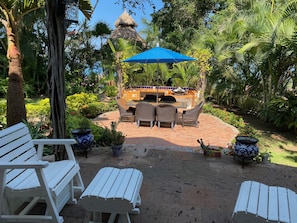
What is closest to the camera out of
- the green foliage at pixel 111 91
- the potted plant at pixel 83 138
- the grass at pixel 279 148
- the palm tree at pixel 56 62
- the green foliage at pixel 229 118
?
the palm tree at pixel 56 62

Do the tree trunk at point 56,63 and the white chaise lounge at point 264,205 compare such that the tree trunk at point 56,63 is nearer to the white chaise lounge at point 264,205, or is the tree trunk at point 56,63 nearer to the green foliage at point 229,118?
the white chaise lounge at point 264,205

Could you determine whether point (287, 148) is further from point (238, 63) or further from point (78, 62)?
point (78, 62)

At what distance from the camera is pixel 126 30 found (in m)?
17.1

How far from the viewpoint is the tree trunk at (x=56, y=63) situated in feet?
10.2

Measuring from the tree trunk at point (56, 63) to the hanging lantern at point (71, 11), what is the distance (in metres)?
0.05

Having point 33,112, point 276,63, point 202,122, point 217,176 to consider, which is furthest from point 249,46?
point 33,112

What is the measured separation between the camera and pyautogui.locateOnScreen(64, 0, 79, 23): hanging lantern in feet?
10.3

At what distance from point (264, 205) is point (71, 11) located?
310 centimetres

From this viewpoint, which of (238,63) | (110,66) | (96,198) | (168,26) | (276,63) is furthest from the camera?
(168,26)

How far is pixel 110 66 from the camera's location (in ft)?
46.3

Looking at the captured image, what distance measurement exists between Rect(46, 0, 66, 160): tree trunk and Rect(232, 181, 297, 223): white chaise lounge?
8.15ft

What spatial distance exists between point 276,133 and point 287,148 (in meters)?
→ 1.51

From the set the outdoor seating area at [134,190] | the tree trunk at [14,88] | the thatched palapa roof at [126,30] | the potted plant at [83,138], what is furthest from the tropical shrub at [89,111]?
the thatched palapa roof at [126,30]

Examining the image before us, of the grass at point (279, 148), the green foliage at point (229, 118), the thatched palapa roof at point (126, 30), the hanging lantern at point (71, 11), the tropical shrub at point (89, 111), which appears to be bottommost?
the grass at point (279, 148)
